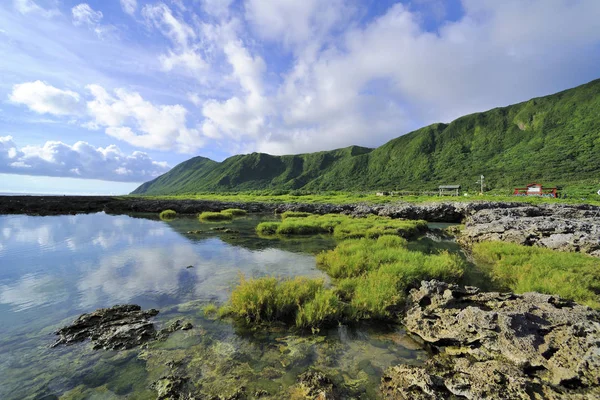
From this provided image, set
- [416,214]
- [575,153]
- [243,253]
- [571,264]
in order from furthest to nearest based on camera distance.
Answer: [575,153]
[416,214]
[243,253]
[571,264]

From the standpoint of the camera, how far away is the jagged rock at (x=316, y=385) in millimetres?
6039

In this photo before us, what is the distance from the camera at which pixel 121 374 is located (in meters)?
6.89

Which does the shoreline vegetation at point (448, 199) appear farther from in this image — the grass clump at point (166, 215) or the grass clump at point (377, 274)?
the grass clump at point (377, 274)

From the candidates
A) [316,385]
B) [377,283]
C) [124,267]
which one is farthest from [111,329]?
[377,283]

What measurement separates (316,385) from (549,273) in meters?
12.5

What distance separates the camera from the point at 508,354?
6.95 meters

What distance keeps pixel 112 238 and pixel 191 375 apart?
24625mm

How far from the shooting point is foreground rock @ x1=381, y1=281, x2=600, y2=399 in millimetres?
5957

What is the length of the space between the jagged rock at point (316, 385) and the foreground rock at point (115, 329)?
186 inches

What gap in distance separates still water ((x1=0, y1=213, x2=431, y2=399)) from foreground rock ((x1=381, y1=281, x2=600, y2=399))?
33.0 inches

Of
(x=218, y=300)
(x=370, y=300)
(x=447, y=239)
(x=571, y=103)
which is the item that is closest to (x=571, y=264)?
(x=370, y=300)

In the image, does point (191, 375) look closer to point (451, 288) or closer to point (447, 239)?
point (451, 288)

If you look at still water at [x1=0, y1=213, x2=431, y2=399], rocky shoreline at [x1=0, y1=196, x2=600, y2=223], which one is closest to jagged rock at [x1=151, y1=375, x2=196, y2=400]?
still water at [x1=0, y1=213, x2=431, y2=399]

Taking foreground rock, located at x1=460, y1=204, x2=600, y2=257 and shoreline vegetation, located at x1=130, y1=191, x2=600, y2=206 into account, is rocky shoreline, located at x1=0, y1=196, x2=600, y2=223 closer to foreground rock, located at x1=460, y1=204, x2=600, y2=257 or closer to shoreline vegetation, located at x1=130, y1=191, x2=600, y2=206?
shoreline vegetation, located at x1=130, y1=191, x2=600, y2=206
